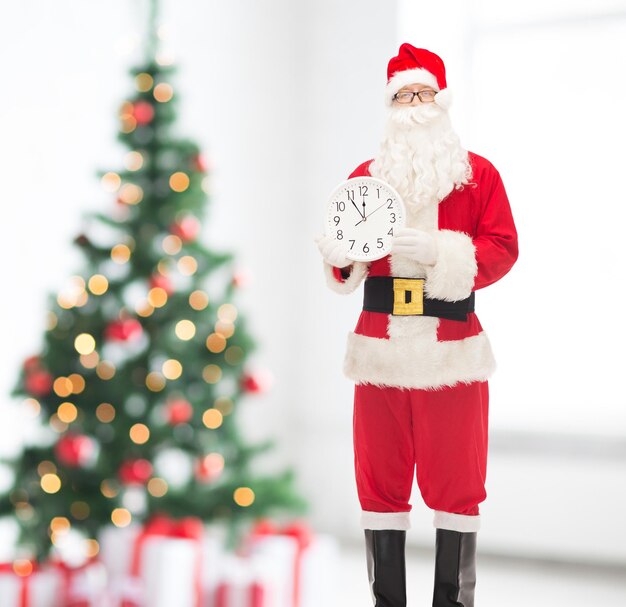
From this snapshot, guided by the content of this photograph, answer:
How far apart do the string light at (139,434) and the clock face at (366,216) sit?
1.63 meters

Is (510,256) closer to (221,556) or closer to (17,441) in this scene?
(221,556)

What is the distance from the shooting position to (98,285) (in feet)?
7.94

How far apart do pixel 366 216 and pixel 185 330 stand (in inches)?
63.8

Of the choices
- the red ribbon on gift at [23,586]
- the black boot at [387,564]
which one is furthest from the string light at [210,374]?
the black boot at [387,564]

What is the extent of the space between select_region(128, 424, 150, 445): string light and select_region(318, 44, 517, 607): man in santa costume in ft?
4.93

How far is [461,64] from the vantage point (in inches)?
98.7

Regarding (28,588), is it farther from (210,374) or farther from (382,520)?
(382,520)

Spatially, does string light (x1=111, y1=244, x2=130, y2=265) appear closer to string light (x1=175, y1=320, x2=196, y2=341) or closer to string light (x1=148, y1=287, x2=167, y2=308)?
string light (x1=148, y1=287, x2=167, y2=308)

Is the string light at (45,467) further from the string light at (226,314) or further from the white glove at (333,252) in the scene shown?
the white glove at (333,252)

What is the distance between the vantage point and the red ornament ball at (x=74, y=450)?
2.30 meters

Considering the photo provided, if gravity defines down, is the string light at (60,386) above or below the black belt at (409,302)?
below

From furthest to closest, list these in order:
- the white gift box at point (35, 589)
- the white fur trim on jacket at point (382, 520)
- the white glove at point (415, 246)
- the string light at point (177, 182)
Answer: the string light at point (177, 182) < the white gift box at point (35, 589) < the white fur trim on jacket at point (382, 520) < the white glove at point (415, 246)

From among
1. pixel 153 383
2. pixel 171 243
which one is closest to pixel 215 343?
pixel 153 383

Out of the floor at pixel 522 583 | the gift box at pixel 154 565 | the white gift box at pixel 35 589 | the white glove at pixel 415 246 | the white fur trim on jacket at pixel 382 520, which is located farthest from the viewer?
the floor at pixel 522 583
